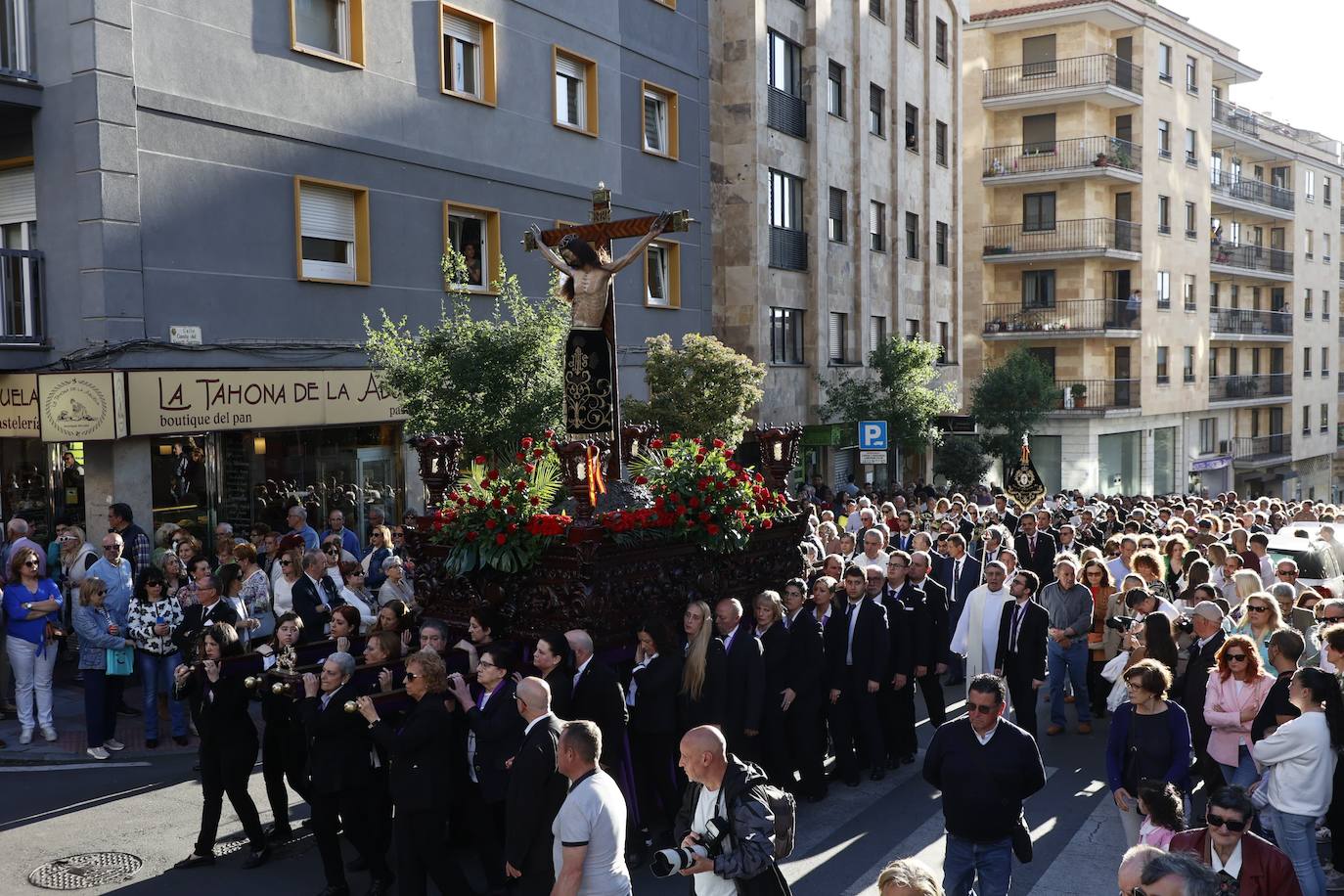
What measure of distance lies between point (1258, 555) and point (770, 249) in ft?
53.3

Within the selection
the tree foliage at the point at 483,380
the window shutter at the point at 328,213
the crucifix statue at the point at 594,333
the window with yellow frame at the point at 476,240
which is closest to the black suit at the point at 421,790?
the crucifix statue at the point at 594,333

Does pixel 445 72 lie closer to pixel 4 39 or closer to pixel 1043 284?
pixel 4 39

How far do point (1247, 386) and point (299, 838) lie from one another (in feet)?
172

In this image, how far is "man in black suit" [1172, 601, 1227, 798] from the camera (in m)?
8.63

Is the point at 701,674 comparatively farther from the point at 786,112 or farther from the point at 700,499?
the point at 786,112

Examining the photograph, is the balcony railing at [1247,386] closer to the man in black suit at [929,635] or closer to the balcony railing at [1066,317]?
the balcony railing at [1066,317]

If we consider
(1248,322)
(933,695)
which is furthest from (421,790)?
(1248,322)

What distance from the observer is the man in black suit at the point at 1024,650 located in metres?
11.1

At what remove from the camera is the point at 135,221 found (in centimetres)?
1537

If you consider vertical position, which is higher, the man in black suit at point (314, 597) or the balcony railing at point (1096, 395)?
the balcony railing at point (1096, 395)

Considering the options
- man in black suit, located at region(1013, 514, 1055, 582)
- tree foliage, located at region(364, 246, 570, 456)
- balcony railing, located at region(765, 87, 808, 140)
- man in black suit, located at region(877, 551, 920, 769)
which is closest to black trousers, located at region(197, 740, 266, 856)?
man in black suit, located at region(877, 551, 920, 769)

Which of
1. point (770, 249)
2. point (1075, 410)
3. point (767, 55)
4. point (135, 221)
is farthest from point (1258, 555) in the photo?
point (1075, 410)

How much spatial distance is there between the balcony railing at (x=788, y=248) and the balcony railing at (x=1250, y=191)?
2828 centimetres

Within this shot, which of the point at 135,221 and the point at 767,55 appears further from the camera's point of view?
the point at 767,55
